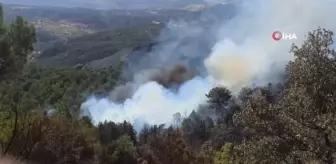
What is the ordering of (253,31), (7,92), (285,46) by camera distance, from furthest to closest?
(253,31)
(285,46)
(7,92)

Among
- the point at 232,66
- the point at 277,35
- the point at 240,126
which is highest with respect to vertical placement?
the point at 277,35

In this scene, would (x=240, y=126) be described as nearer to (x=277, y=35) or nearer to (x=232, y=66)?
(x=232, y=66)

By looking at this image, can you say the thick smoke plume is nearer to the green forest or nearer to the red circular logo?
the red circular logo

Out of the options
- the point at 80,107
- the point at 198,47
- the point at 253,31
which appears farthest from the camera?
the point at 198,47

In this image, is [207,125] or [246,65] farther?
[246,65]

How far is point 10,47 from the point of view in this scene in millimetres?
27703

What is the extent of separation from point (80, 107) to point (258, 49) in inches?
1906

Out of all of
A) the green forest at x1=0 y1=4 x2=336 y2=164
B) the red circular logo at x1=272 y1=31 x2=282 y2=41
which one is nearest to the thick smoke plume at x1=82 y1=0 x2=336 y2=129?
the red circular logo at x1=272 y1=31 x2=282 y2=41

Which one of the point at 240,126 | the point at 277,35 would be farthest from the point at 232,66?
the point at 240,126

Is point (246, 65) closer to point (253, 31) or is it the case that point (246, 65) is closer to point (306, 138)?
point (253, 31)

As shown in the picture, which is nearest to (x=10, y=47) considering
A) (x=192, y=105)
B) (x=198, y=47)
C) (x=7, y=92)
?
(x=7, y=92)

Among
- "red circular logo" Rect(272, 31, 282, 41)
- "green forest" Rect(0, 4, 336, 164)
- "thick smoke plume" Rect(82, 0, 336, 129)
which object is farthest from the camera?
"red circular logo" Rect(272, 31, 282, 41)

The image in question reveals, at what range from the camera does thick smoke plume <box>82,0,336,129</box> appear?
120 meters

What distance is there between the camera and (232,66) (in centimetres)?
12800
